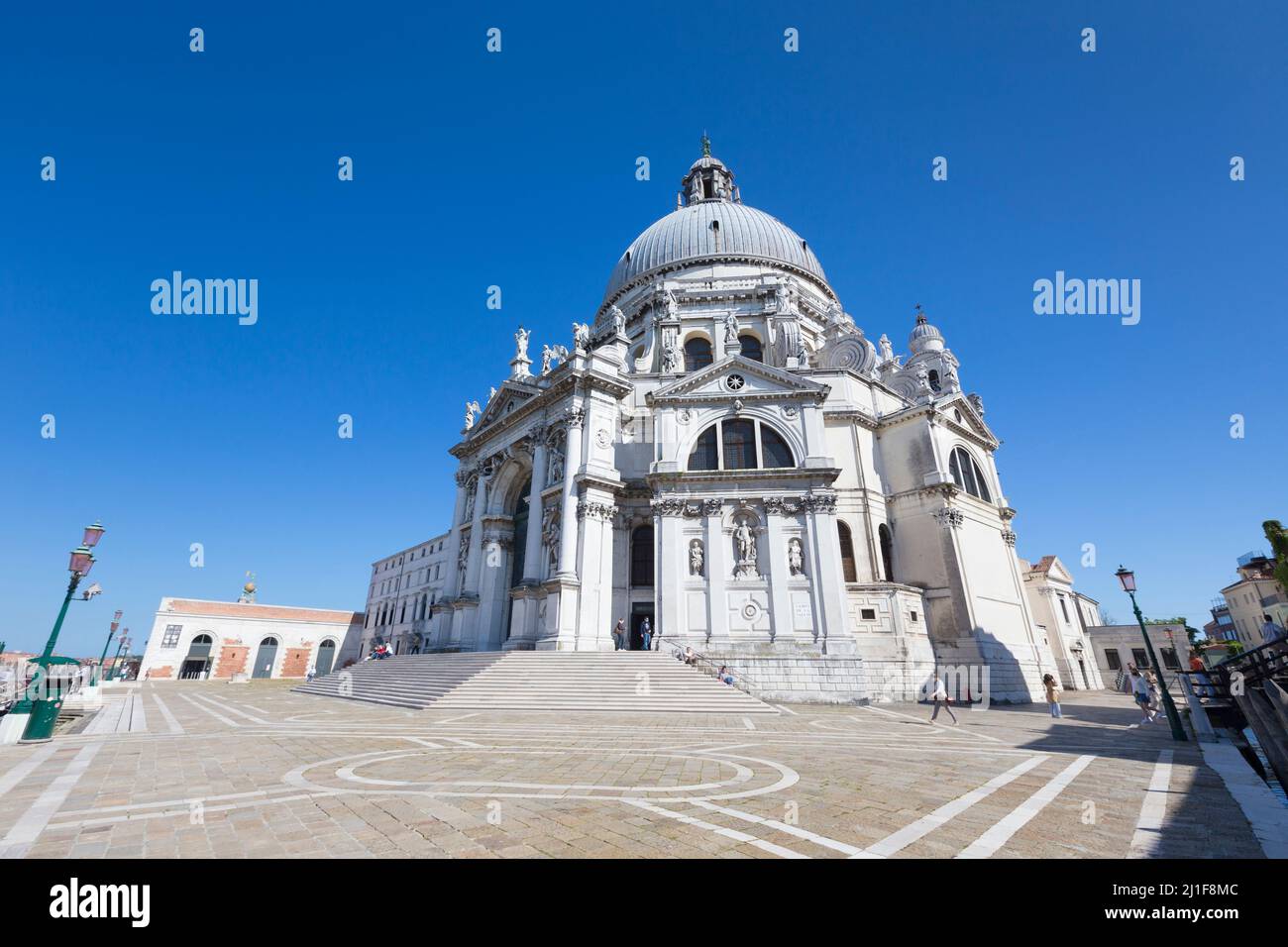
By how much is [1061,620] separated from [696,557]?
32051 mm

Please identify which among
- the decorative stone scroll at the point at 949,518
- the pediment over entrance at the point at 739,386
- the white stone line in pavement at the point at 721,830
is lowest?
the white stone line in pavement at the point at 721,830

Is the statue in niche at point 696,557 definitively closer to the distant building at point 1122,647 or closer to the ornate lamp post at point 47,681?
the ornate lamp post at point 47,681

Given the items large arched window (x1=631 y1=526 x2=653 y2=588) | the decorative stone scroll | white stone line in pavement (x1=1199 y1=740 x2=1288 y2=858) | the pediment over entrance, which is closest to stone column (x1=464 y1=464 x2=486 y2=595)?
large arched window (x1=631 y1=526 x2=653 y2=588)

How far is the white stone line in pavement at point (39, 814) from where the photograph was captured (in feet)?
13.8

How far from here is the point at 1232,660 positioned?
12125 millimetres

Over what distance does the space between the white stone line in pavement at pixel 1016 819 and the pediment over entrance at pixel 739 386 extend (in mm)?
20148

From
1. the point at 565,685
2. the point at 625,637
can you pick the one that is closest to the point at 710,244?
the point at 625,637

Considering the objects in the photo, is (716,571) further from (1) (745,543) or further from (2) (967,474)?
Answer: (2) (967,474)

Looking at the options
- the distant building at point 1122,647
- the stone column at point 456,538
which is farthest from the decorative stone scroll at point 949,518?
the distant building at point 1122,647

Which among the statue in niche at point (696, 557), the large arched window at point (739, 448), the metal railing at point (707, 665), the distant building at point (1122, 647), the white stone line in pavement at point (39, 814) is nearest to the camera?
the white stone line in pavement at point (39, 814)
